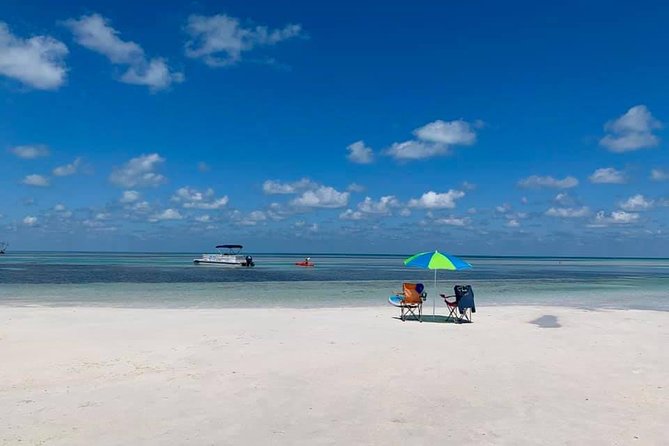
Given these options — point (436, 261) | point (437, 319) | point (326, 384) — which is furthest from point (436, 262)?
point (326, 384)

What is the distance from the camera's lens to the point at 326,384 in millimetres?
8164

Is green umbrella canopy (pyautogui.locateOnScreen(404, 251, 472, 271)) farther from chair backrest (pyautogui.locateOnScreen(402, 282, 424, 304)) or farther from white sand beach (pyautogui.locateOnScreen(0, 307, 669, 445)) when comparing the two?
white sand beach (pyautogui.locateOnScreen(0, 307, 669, 445))

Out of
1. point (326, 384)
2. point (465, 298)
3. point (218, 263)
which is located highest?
point (218, 263)

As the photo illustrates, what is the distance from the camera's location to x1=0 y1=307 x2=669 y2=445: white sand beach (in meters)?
6.18

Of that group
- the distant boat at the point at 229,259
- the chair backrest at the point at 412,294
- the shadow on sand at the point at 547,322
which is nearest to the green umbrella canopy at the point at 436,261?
the chair backrest at the point at 412,294

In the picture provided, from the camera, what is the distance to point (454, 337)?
12.7 metres

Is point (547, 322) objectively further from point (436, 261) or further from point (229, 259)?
point (229, 259)

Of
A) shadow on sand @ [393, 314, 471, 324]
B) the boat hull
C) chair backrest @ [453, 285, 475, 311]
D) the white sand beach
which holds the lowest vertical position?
the white sand beach

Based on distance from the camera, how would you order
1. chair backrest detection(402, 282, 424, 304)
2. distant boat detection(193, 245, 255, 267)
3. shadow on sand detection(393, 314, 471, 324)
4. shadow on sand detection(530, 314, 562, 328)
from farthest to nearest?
A: distant boat detection(193, 245, 255, 267) → chair backrest detection(402, 282, 424, 304) → shadow on sand detection(393, 314, 471, 324) → shadow on sand detection(530, 314, 562, 328)

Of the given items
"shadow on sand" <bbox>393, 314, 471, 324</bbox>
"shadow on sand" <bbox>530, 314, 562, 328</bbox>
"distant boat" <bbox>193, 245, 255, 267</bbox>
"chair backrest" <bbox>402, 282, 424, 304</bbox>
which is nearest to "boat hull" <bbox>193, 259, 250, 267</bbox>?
"distant boat" <bbox>193, 245, 255, 267</bbox>

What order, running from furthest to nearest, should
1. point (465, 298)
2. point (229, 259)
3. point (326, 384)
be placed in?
point (229, 259)
point (465, 298)
point (326, 384)

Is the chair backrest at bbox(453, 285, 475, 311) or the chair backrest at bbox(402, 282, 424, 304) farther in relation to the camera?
the chair backrest at bbox(402, 282, 424, 304)

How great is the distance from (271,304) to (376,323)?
7714 mm

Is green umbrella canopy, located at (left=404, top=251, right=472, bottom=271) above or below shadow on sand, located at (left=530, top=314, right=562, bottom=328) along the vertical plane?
above
